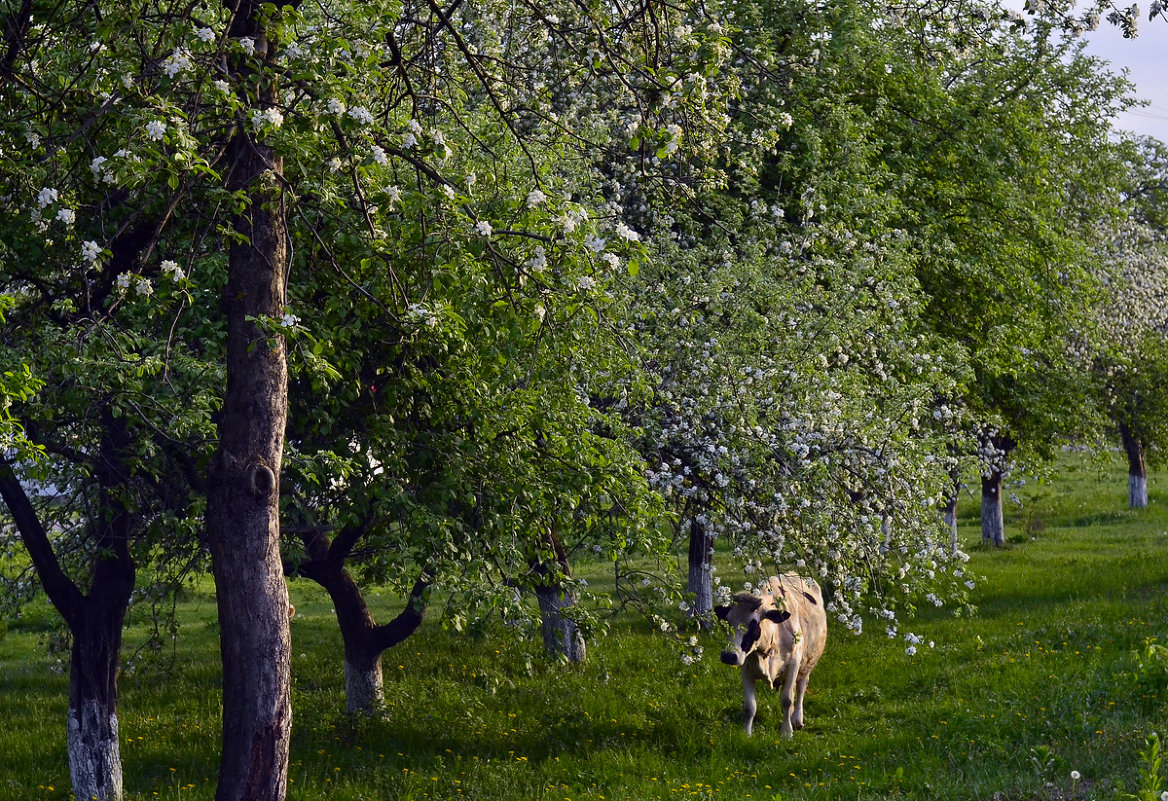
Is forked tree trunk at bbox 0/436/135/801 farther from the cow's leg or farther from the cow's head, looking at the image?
the cow's leg

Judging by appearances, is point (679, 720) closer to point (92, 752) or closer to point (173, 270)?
point (92, 752)

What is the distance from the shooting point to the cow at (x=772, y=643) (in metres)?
14.8

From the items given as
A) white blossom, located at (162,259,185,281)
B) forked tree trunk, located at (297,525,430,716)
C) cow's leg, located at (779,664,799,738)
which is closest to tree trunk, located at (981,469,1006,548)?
cow's leg, located at (779,664,799,738)

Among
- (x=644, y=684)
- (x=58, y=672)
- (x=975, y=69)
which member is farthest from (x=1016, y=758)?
(x=975, y=69)

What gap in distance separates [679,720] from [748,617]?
6.62 ft

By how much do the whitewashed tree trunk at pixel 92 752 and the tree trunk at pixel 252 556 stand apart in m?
6.36

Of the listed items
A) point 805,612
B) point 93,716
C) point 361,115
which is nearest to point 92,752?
point 93,716

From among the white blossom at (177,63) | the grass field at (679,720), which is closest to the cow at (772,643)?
the grass field at (679,720)

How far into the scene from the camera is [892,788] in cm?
1203

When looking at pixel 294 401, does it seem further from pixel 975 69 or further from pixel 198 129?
pixel 975 69

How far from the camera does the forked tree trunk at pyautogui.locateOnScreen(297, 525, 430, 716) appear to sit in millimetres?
16594

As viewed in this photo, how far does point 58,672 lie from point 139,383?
1521 centimetres

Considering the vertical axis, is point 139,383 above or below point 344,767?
above

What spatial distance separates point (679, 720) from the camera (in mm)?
15789
